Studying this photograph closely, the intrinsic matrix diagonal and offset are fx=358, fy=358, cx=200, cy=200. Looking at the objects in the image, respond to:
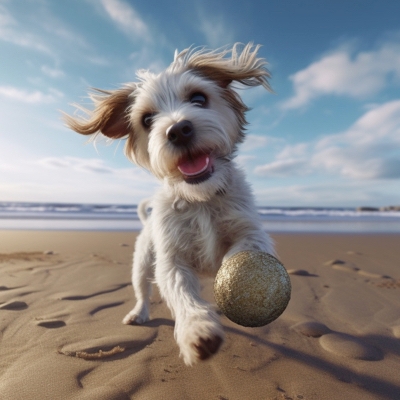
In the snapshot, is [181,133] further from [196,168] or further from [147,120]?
[147,120]

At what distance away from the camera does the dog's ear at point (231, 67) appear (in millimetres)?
3561

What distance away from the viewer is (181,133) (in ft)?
8.73

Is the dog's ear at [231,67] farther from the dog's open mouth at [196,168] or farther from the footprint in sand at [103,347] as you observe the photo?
the footprint in sand at [103,347]

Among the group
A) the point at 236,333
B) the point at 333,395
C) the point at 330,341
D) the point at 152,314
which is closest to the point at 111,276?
the point at 152,314

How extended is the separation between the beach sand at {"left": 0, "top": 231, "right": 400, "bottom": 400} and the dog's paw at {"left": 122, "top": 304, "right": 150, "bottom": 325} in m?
0.08

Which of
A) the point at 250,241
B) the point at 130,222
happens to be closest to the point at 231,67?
the point at 250,241

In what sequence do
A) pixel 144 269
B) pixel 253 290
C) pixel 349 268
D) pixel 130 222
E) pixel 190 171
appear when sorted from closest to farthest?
pixel 253 290 → pixel 190 171 → pixel 144 269 → pixel 349 268 → pixel 130 222

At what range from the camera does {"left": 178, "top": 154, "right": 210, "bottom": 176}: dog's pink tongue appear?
111 inches

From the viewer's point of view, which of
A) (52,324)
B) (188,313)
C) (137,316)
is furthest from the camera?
(137,316)

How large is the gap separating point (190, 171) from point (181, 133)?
1.06 ft

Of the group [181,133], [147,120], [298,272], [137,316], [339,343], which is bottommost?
[137,316]

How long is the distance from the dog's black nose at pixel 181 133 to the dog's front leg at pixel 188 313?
0.93 meters

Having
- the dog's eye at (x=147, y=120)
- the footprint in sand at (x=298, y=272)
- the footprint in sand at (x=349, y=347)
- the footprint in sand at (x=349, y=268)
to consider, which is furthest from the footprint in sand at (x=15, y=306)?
the footprint in sand at (x=349, y=268)

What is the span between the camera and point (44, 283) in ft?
14.8
